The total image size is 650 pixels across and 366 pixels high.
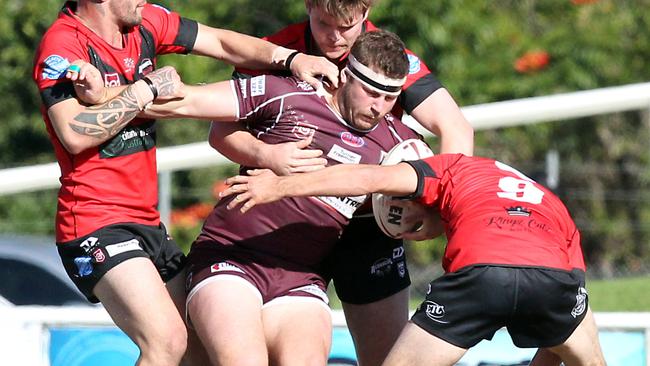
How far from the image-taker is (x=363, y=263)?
5305mm

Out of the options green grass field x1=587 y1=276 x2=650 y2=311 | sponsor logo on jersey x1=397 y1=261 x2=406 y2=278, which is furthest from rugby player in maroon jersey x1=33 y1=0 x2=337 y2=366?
green grass field x1=587 y1=276 x2=650 y2=311

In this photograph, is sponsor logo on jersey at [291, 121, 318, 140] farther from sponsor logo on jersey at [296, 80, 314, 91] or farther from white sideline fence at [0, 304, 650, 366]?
white sideline fence at [0, 304, 650, 366]

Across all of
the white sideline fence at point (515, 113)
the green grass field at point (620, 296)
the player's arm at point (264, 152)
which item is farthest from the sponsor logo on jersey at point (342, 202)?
the green grass field at point (620, 296)

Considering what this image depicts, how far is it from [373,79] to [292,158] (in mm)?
453

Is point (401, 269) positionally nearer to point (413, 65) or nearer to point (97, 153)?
point (413, 65)

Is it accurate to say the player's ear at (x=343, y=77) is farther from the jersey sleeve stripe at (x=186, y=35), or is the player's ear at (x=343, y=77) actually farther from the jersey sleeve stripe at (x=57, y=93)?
the jersey sleeve stripe at (x=57, y=93)

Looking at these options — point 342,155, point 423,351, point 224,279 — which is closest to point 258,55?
point 342,155

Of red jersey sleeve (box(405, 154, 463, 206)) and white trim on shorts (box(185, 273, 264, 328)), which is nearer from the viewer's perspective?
red jersey sleeve (box(405, 154, 463, 206))

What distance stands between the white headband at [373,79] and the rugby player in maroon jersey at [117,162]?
0.13 meters

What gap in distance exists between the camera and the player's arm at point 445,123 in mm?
5215

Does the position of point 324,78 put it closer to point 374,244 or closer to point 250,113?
point 250,113

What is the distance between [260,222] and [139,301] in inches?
27.1

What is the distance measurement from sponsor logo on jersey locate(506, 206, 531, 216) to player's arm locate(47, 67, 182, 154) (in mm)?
1469

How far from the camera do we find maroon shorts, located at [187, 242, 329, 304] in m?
5.05
